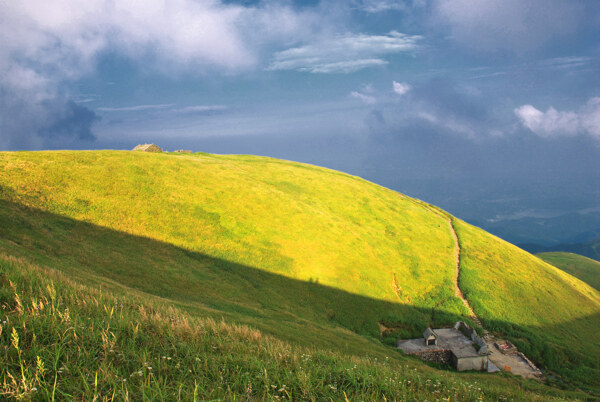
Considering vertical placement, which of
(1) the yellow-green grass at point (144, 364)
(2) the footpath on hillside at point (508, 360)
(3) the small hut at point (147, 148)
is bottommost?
(2) the footpath on hillside at point (508, 360)

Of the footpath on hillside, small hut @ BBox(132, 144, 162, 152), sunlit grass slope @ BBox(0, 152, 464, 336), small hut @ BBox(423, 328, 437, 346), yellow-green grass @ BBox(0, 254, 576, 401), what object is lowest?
the footpath on hillside

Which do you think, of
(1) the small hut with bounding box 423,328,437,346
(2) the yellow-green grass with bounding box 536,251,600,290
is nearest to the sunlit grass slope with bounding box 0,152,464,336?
(1) the small hut with bounding box 423,328,437,346

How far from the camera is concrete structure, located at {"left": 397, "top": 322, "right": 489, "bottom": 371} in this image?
31.3 metres

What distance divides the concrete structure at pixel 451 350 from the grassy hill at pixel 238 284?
2048mm

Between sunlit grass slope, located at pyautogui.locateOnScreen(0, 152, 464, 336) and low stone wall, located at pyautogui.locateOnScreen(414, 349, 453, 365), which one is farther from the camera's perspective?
sunlit grass slope, located at pyautogui.locateOnScreen(0, 152, 464, 336)

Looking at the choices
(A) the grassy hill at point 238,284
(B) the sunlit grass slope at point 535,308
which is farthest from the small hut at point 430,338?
(B) the sunlit grass slope at point 535,308

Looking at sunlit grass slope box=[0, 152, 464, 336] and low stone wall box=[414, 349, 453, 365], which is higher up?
sunlit grass slope box=[0, 152, 464, 336]

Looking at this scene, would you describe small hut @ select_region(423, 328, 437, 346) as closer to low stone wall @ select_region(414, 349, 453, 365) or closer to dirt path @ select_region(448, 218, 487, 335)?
low stone wall @ select_region(414, 349, 453, 365)

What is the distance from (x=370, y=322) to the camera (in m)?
34.0

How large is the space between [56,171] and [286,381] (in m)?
43.4

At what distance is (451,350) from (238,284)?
2387cm

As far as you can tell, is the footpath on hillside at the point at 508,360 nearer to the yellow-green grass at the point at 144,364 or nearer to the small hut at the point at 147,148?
the yellow-green grass at the point at 144,364

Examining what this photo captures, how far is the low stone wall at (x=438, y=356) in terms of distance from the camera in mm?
31355

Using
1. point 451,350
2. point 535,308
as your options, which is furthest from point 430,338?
point 535,308
